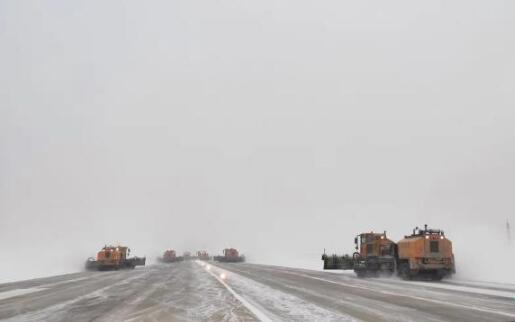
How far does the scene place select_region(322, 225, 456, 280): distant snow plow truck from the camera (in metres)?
28.0

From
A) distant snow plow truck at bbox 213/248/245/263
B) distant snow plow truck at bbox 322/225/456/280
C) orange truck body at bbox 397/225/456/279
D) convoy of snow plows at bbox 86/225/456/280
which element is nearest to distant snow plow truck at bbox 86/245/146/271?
convoy of snow plows at bbox 86/225/456/280

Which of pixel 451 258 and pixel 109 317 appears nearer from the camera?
pixel 109 317

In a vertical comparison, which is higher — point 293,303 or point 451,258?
point 451,258

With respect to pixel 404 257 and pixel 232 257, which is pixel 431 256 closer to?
pixel 404 257

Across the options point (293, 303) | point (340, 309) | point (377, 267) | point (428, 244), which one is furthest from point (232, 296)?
point (377, 267)

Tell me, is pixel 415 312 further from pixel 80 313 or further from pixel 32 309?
pixel 32 309

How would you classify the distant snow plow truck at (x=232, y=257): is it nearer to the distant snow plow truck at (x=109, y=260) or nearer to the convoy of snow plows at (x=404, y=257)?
the distant snow plow truck at (x=109, y=260)

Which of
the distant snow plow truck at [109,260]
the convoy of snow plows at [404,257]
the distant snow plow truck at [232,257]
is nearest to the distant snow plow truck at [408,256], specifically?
the convoy of snow plows at [404,257]

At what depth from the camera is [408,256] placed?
1153 inches

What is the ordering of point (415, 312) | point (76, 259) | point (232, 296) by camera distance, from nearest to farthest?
point (415, 312) → point (232, 296) → point (76, 259)

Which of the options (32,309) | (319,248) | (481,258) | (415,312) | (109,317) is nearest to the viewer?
(109,317)

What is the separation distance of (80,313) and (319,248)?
298 ft

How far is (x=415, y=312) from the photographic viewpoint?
11086mm

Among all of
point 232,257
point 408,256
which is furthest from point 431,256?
point 232,257
